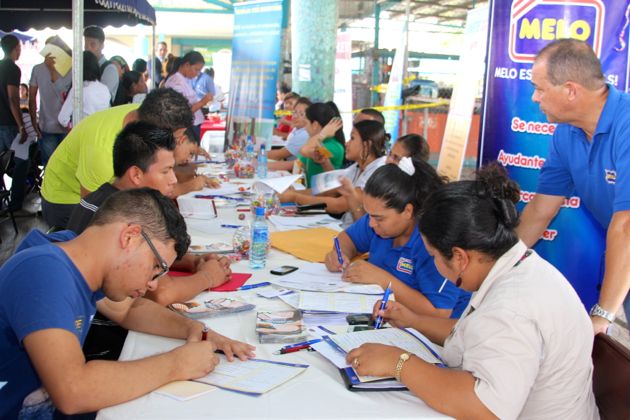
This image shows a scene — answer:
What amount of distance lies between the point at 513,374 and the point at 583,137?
1.42 metres

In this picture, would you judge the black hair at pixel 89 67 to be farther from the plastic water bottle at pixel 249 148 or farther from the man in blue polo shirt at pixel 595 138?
the man in blue polo shirt at pixel 595 138

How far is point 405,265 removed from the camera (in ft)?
7.19

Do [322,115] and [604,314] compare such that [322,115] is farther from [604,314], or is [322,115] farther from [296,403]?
Result: [296,403]

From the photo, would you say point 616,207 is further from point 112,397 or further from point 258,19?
point 258,19

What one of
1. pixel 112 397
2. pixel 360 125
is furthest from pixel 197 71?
pixel 112 397

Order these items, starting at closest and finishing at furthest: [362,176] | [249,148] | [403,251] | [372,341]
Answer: [372,341] < [403,251] < [362,176] < [249,148]

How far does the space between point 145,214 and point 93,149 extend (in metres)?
1.66

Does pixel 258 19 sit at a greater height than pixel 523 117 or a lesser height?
greater

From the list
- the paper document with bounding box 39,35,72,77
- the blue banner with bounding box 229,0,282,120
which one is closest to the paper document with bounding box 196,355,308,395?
the blue banner with bounding box 229,0,282,120

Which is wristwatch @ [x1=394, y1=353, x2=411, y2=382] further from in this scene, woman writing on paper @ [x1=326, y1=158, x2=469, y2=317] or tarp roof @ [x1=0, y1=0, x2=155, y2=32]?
Result: tarp roof @ [x1=0, y1=0, x2=155, y2=32]

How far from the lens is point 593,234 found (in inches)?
116

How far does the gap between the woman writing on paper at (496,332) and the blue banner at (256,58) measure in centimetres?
509

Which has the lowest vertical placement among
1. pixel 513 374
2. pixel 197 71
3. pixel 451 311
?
pixel 451 311

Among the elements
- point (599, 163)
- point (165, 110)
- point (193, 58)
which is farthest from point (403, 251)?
point (193, 58)
